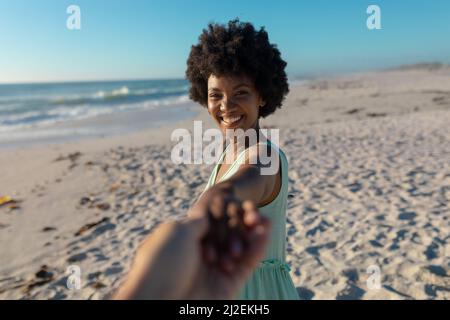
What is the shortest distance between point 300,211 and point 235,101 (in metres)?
3.70

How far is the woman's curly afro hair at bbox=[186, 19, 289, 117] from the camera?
1.96m

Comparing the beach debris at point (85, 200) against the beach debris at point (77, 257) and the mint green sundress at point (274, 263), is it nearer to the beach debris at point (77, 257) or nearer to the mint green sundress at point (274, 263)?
the beach debris at point (77, 257)

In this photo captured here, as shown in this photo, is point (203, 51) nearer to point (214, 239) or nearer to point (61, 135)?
point (214, 239)

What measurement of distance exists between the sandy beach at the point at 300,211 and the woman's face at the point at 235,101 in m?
2.14

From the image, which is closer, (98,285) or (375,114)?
Answer: (98,285)

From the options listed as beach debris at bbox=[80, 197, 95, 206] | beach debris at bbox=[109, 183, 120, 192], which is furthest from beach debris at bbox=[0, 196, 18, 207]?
beach debris at bbox=[109, 183, 120, 192]

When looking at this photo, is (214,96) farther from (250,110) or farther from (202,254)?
(202,254)

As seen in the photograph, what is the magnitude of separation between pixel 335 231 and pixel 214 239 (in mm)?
4106

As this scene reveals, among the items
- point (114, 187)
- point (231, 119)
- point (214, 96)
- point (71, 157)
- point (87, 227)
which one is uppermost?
point (214, 96)

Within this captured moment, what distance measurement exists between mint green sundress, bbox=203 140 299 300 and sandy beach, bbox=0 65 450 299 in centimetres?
197

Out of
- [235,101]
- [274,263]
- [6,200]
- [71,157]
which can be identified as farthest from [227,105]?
[71,157]

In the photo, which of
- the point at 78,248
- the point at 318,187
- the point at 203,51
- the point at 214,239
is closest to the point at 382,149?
the point at 318,187

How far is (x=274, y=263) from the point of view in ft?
5.59

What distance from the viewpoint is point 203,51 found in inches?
85.3
